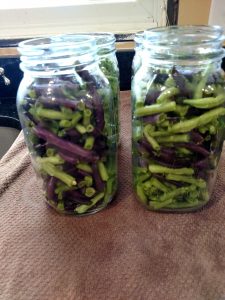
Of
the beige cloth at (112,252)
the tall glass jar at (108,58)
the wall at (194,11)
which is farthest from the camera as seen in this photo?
the wall at (194,11)

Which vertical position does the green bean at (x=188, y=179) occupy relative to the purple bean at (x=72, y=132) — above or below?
below

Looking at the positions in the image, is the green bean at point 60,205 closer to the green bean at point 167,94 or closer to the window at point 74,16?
the green bean at point 167,94

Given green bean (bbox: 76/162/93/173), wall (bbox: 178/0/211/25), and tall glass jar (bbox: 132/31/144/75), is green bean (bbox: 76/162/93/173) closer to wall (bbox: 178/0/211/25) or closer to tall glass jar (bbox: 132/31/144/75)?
tall glass jar (bbox: 132/31/144/75)

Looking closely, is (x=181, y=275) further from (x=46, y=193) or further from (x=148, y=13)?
(x=148, y=13)

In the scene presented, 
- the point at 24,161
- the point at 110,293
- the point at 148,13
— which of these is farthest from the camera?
the point at 148,13

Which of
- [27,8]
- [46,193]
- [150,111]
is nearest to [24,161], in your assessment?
[46,193]

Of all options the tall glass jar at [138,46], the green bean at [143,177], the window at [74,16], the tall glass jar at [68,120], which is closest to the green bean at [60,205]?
the tall glass jar at [68,120]

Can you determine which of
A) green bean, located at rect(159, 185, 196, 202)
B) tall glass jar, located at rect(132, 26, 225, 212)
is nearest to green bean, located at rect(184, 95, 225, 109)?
tall glass jar, located at rect(132, 26, 225, 212)
